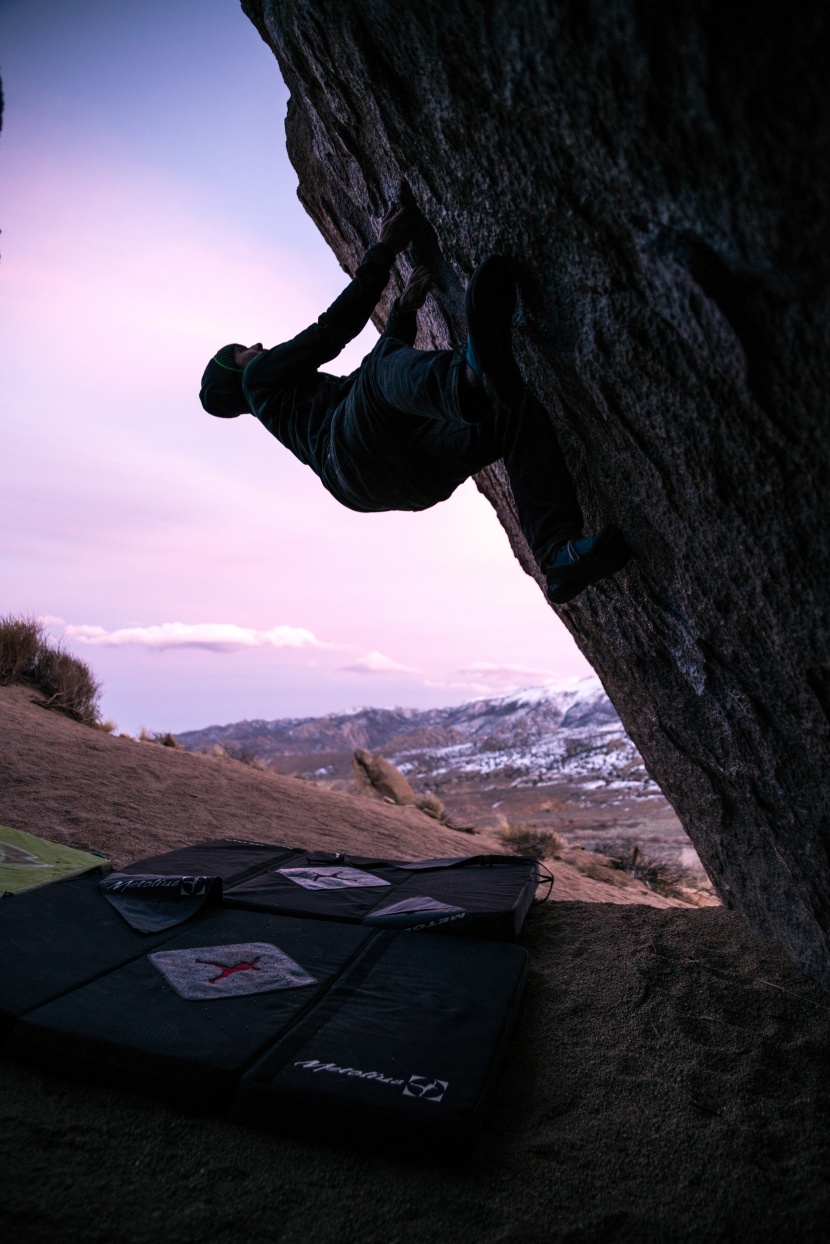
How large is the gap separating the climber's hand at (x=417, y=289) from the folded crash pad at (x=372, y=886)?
263 centimetres

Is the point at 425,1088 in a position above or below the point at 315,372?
below

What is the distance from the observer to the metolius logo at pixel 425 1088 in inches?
68.2

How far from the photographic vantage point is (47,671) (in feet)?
30.3

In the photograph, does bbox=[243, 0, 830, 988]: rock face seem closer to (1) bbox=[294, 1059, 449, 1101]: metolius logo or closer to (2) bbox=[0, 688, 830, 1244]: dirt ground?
(2) bbox=[0, 688, 830, 1244]: dirt ground

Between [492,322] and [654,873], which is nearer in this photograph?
[492,322]

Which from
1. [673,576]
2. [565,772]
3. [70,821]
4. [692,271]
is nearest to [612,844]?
[70,821]

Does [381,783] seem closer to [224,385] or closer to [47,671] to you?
[47,671]

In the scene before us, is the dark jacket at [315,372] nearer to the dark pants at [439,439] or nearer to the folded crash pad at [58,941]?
the dark pants at [439,439]

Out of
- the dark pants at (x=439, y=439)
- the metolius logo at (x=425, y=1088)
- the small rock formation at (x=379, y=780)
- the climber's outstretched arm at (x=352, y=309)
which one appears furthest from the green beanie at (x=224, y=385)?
the small rock formation at (x=379, y=780)

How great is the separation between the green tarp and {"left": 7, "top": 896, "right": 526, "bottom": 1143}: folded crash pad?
89 centimetres

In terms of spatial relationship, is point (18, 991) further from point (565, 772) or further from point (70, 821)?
point (565, 772)

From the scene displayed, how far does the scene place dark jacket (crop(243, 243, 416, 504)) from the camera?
8.72 ft

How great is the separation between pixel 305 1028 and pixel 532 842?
6452 millimetres

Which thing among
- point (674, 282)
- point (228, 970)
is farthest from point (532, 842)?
point (674, 282)
